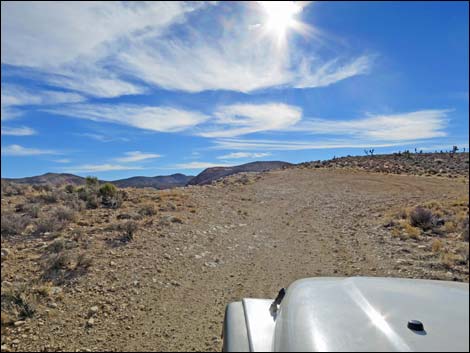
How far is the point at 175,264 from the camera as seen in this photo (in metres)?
6.15

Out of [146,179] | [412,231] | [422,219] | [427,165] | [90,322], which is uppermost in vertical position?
[146,179]

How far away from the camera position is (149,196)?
1298 cm

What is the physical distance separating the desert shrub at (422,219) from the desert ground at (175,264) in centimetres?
12

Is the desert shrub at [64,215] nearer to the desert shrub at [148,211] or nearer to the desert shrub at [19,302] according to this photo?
the desert shrub at [148,211]

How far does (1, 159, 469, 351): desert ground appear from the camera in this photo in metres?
3.94

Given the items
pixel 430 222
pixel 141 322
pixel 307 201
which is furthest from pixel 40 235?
pixel 307 201

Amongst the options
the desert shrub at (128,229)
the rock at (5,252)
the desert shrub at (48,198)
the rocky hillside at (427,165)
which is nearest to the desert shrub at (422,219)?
the rocky hillside at (427,165)

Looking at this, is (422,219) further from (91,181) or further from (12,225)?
(91,181)

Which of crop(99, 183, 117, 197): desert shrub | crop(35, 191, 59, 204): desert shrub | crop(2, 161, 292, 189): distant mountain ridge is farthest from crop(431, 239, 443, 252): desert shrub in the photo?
crop(2, 161, 292, 189): distant mountain ridge

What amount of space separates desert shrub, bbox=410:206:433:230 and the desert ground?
0.40 feet

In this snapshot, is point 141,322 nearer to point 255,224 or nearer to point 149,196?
point 255,224

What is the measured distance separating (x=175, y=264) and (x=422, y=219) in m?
5.54

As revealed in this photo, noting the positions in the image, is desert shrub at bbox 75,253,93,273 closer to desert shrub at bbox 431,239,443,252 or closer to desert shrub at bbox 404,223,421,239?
desert shrub at bbox 431,239,443,252

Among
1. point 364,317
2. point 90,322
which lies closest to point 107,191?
point 90,322
